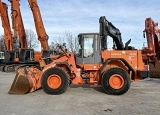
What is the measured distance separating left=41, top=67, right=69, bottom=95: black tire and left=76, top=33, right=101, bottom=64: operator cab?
1.06 meters

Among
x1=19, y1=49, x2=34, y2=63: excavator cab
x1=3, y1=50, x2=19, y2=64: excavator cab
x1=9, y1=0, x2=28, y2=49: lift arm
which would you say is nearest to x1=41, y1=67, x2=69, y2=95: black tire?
x1=19, y1=49, x2=34, y2=63: excavator cab

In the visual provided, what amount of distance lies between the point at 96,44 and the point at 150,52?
7677mm

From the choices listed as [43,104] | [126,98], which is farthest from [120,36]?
[43,104]

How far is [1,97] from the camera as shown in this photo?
11781 mm

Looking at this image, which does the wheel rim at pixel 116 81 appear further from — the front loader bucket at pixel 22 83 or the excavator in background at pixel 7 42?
the excavator in background at pixel 7 42

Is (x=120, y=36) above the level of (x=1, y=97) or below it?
above

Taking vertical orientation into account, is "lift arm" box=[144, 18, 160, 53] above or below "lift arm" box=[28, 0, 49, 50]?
below

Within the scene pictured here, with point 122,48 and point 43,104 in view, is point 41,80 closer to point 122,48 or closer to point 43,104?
point 43,104

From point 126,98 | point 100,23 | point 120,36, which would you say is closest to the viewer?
point 126,98

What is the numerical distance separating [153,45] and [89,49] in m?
8.48

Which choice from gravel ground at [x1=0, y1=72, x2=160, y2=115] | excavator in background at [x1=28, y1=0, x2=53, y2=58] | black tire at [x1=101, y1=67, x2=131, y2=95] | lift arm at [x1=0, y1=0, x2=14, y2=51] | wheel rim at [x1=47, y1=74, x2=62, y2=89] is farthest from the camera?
lift arm at [x1=0, y1=0, x2=14, y2=51]

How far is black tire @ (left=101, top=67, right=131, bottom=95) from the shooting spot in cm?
1228

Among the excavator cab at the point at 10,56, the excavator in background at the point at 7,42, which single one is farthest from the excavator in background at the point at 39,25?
the excavator cab at the point at 10,56

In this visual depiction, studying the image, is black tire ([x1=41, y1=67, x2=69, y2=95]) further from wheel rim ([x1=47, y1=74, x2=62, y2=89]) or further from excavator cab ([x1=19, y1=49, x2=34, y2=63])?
excavator cab ([x1=19, y1=49, x2=34, y2=63])
